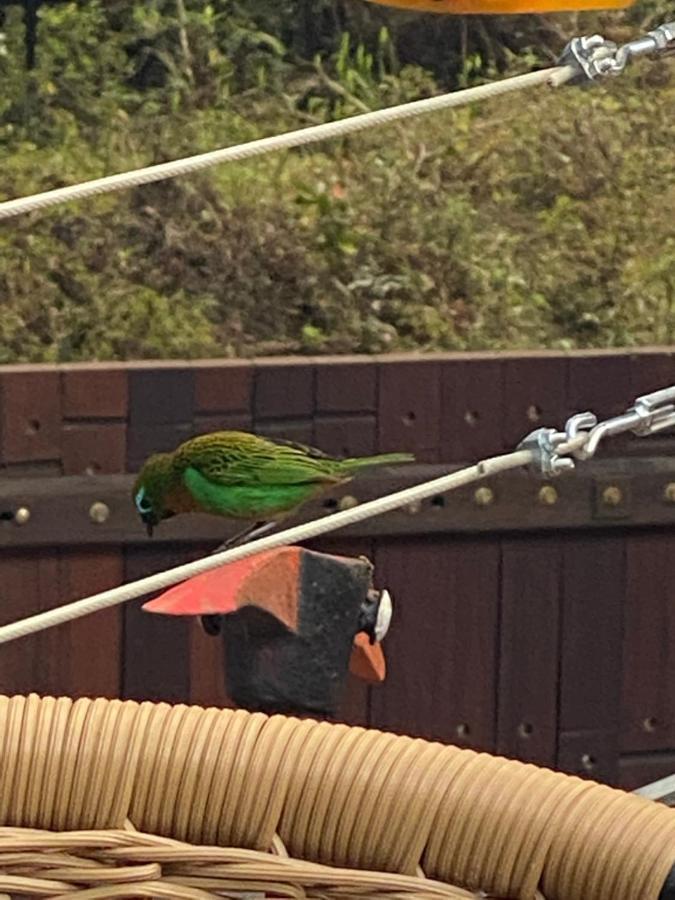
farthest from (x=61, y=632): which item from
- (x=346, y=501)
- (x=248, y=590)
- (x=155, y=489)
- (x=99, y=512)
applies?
(x=248, y=590)

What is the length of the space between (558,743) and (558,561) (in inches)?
10.2

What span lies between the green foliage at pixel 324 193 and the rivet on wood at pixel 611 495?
0.21 m

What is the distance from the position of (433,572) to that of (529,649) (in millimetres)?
191

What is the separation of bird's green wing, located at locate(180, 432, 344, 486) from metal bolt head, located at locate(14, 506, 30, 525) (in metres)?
A: 0.60

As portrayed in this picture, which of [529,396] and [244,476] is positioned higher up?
[529,396]

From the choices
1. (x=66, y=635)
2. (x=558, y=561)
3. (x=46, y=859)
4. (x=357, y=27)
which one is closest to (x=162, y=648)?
(x=66, y=635)

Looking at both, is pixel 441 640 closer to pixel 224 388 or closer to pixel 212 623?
pixel 224 388

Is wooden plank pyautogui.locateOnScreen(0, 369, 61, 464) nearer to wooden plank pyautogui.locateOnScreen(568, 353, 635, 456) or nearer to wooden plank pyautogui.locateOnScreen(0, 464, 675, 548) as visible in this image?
wooden plank pyautogui.locateOnScreen(0, 464, 675, 548)

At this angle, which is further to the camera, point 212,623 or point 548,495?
point 548,495

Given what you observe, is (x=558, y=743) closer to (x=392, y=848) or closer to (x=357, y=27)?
(x=357, y=27)

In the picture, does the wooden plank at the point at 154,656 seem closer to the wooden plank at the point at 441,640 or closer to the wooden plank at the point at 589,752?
the wooden plank at the point at 441,640

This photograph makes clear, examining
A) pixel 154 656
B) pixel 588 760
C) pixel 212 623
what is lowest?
pixel 588 760

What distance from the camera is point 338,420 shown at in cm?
214

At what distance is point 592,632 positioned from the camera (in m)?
2.31
